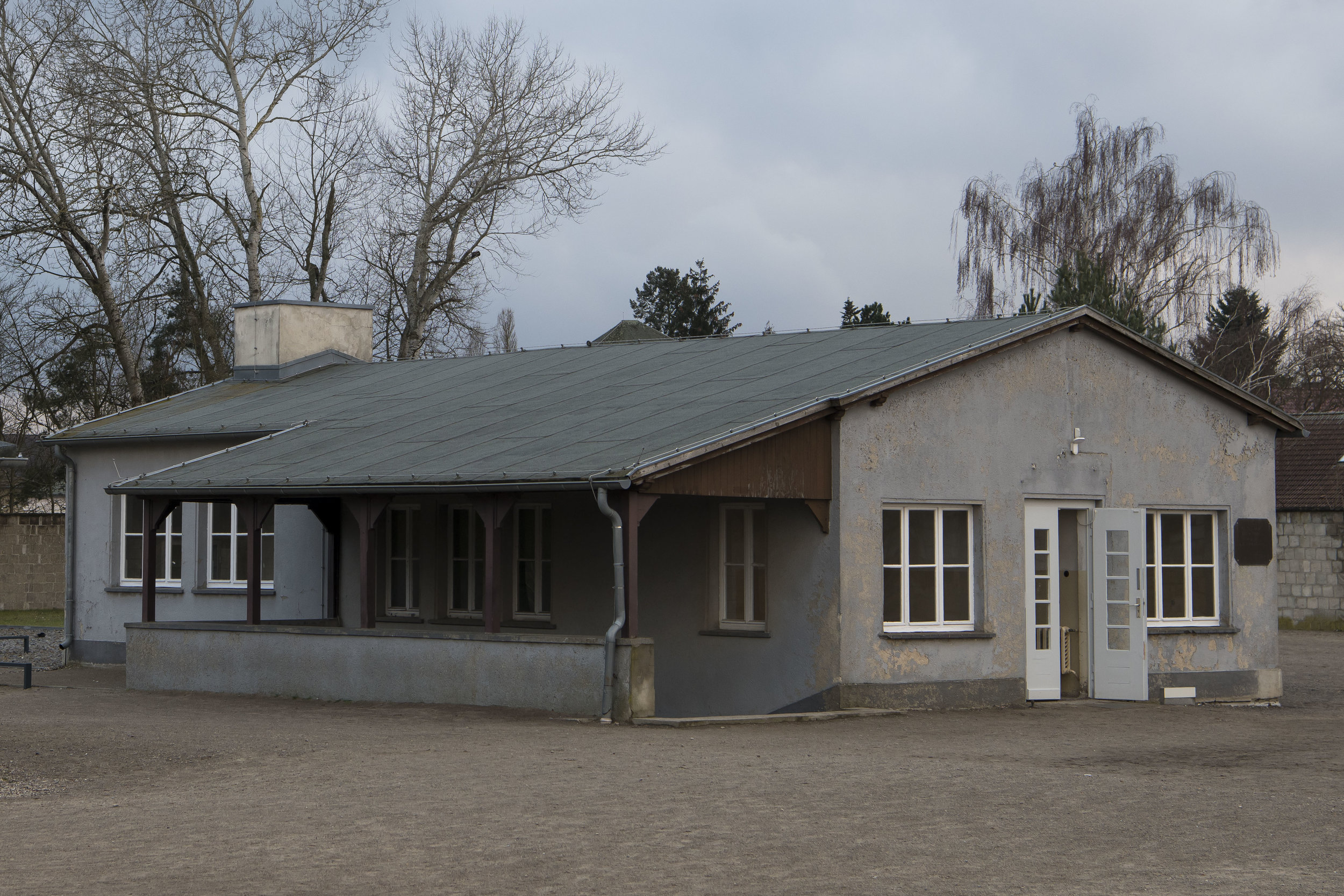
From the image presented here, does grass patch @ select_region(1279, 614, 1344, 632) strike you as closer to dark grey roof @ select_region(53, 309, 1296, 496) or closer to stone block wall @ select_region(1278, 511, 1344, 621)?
stone block wall @ select_region(1278, 511, 1344, 621)

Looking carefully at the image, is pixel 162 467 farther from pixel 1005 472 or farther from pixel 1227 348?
pixel 1227 348

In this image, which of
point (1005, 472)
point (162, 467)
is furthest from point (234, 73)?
point (1005, 472)

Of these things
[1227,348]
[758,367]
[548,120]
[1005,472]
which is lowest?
[1005,472]

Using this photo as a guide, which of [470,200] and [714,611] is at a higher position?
[470,200]

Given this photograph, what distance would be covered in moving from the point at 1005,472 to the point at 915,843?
27.7 ft

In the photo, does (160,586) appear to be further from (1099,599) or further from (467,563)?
(1099,599)

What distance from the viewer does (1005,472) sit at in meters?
16.0

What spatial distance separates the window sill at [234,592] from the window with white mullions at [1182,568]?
1061cm

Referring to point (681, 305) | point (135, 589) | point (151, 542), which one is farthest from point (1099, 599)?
point (681, 305)

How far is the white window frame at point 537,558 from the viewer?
17719 millimetres

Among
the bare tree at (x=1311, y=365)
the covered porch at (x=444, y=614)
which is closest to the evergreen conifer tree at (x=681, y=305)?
the bare tree at (x=1311, y=365)

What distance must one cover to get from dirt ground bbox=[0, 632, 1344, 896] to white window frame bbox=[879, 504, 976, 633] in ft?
3.75

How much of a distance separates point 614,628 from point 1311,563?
21.4 m

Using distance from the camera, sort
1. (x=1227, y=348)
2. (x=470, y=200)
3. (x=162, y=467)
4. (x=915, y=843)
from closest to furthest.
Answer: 1. (x=915, y=843)
2. (x=162, y=467)
3. (x=470, y=200)
4. (x=1227, y=348)
